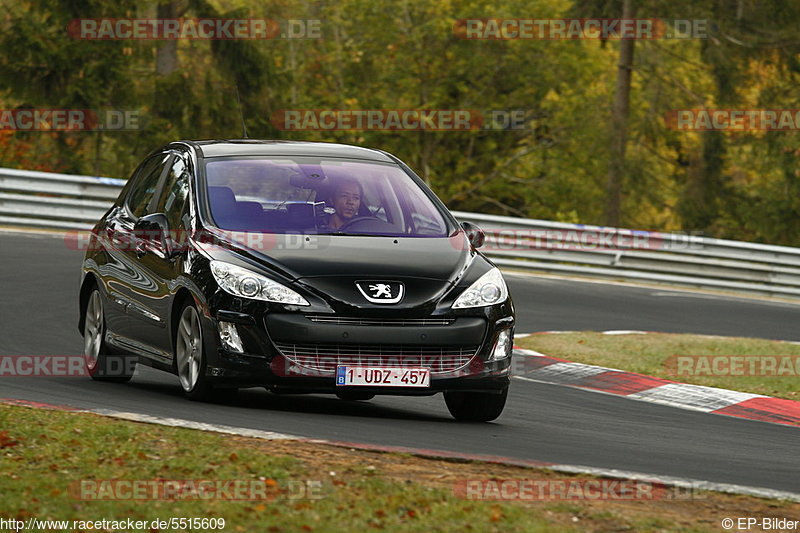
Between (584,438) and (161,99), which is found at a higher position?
(161,99)

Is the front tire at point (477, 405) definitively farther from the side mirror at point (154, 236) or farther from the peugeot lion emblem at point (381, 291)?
the side mirror at point (154, 236)

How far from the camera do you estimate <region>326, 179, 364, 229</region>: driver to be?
9.35m

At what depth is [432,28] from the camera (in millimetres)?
44219

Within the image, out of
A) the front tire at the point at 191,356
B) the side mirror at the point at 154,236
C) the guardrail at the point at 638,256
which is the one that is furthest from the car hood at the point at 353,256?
the guardrail at the point at 638,256

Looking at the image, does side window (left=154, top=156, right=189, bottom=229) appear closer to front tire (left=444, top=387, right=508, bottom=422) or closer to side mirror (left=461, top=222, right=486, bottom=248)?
side mirror (left=461, top=222, right=486, bottom=248)

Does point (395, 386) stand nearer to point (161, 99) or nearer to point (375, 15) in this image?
point (161, 99)

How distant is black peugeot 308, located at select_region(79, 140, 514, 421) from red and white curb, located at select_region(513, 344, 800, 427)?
2773 millimetres

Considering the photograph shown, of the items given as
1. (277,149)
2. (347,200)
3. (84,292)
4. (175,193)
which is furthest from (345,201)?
(84,292)

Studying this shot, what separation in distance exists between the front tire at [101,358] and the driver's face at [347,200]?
1946 millimetres

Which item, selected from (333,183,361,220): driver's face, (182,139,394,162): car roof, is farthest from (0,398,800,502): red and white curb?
(182,139,394,162): car roof

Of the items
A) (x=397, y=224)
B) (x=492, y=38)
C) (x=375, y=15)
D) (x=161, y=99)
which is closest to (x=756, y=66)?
(x=492, y=38)

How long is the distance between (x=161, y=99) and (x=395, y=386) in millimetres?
30250

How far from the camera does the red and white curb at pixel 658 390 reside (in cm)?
1119

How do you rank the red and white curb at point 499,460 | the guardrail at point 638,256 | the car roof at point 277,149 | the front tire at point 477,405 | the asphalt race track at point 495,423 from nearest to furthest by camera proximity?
the red and white curb at point 499,460
the asphalt race track at point 495,423
the front tire at point 477,405
the car roof at point 277,149
the guardrail at point 638,256
